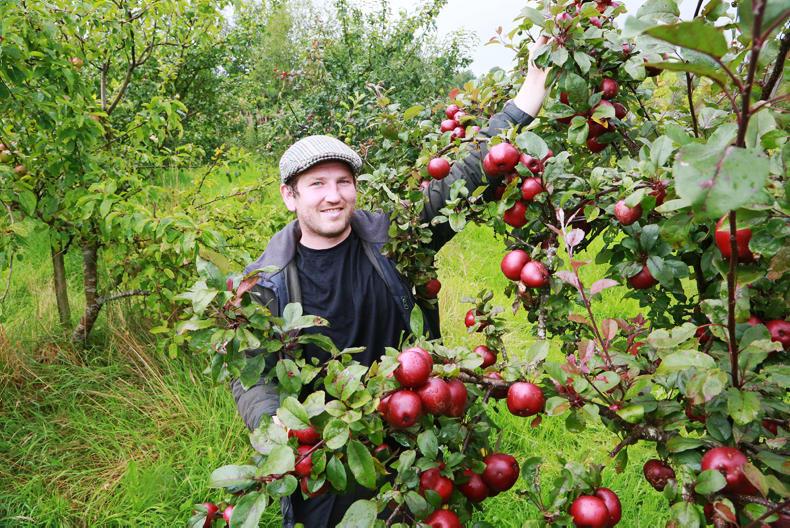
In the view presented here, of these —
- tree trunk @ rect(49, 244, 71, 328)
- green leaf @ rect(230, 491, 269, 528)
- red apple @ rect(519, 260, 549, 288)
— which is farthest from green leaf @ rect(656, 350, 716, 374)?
tree trunk @ rect(49, 244, 71, 328)

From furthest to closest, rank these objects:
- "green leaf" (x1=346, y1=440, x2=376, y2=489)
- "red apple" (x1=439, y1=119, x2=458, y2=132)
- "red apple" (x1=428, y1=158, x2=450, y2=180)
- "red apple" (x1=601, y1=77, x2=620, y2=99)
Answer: "red apple" (x1=439, y1=119, x2=458, y2=132)
"red apple" (x1=428, y1=158, x2=450, y2=180)
"red apple" (x1=601, y1=77, x2=620, y2=99)
"green leaf" (x1=346, y1=440, x2=376, y2=489)

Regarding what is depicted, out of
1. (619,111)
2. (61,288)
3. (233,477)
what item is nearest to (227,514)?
(233,477)

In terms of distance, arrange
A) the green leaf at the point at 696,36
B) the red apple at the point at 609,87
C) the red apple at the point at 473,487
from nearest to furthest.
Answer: the green leaf at the point at 696,36 → the red apple at the point at 473,487 → the red apple at the point at 609,87

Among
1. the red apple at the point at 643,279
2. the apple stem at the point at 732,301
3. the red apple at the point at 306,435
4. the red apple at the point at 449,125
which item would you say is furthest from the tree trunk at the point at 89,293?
the apple stem at the point at 732,301

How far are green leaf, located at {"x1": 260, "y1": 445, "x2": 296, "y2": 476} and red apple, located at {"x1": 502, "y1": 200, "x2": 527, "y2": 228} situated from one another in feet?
2.20

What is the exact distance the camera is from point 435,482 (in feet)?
2.71

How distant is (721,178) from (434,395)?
46 cm

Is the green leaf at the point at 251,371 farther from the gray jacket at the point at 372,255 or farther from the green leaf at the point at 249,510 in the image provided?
the gray jacket at the point at 372,255

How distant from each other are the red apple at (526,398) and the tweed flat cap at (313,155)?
1.05 metres

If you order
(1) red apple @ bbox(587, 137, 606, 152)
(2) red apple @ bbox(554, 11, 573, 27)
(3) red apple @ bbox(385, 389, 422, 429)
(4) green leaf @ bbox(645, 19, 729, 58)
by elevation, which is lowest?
(3) red apple @ bbox(385, 389, 422, 429)

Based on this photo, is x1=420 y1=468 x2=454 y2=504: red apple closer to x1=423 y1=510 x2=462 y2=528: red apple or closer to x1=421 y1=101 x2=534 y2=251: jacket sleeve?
x1=423 y1=510 x2=462 y2=528: red apple

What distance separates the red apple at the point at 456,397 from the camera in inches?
30.9

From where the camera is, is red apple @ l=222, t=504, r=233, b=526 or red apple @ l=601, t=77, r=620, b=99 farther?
red apple @ l=601, t=77, r=620, b=99

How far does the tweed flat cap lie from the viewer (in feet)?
5.40
